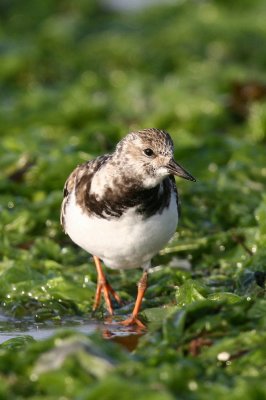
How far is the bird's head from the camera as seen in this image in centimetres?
423

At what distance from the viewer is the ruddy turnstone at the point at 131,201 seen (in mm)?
4238

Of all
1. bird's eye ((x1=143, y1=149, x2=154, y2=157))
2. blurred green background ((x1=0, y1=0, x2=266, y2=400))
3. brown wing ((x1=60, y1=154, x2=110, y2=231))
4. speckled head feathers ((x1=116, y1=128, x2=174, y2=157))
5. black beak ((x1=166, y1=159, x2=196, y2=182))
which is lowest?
blurred green background ((x1=0, y1=0, x2=266, y2=400))

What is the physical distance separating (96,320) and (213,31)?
21.8 ft

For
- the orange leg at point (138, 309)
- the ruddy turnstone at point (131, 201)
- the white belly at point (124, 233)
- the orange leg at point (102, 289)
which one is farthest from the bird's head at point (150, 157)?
the orange leg at point (102, 289)

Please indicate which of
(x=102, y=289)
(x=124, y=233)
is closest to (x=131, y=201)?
(x=124, y=233)

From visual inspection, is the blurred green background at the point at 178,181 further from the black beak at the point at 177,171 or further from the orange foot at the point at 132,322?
the black beak at the point at 177,171

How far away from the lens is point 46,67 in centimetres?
997

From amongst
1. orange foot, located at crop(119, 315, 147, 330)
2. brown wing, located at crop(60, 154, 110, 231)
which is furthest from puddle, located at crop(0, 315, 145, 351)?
brown wing, located at crop(60, 154, 110, 231)

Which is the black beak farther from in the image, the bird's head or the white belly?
the white belly

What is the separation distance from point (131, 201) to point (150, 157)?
221 millimetres

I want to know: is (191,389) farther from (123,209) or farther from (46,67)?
(46,67)

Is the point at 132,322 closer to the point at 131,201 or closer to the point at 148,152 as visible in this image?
the point at 131,201

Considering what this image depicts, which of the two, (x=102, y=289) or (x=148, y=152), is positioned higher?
(x=148, y=152)

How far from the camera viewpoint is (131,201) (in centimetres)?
423
